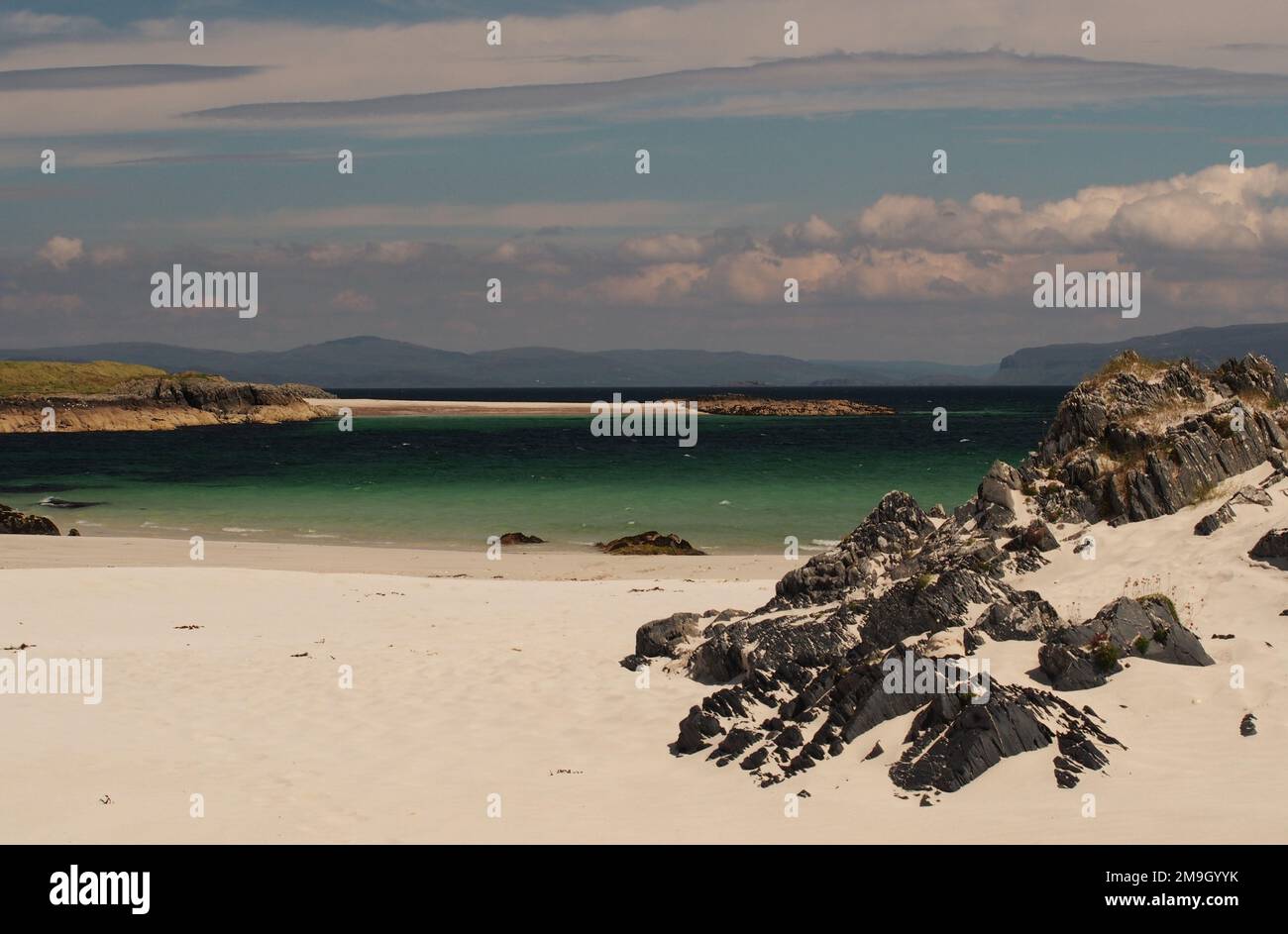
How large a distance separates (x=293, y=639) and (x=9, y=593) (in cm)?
768

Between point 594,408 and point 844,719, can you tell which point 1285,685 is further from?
point 594,408

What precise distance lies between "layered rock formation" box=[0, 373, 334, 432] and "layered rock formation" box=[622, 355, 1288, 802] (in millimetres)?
122308

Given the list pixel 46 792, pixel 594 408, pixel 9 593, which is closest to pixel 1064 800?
pixel 46 792

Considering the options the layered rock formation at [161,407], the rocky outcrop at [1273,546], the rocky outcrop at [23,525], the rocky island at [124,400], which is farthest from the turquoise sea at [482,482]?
the rocky outcrop at [1273,546]

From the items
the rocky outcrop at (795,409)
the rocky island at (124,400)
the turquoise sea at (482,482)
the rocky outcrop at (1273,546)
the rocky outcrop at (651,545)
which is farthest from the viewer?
the rocky outcrop at (795,409)

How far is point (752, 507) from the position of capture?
52.0 m

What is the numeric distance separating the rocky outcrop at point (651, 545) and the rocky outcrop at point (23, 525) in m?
19.6

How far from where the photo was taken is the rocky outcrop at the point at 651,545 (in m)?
38.5

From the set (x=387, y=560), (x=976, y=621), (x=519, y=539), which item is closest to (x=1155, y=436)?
(x=976, y=621)

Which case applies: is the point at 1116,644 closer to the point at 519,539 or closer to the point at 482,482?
the point at 519,539

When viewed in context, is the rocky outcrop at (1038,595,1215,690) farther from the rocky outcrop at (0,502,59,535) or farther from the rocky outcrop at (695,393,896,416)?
the rocky outcrop at (695,393,896,416)

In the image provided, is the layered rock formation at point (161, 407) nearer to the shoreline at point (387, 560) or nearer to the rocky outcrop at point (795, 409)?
the rocky outcrop at point (795, 409)

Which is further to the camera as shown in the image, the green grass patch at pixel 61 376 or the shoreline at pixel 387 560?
the green grass patch at pixel 61 376

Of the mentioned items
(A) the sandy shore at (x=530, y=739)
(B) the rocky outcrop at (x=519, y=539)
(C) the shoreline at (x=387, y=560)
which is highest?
(B) the rocky outcrop at (x=519, y=539)
